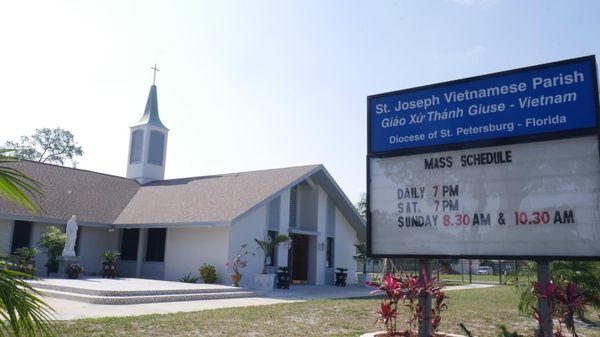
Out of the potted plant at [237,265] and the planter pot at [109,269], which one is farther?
the planter pot at [109,269]

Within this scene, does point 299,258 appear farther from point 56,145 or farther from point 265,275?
point 56,145

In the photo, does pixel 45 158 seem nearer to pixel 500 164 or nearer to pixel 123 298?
pixel 123 298

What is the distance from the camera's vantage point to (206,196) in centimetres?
2442

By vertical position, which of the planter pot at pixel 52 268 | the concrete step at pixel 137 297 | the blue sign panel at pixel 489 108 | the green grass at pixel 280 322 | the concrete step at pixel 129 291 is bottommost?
the green grass at pixel 280 322

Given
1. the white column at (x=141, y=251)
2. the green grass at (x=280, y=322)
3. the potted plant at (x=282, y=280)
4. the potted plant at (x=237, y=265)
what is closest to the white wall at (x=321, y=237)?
the potted plant at (x=282, y=280)

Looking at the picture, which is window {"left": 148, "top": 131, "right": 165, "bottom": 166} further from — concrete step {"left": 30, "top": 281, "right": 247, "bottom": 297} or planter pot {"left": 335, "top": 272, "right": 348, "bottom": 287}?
concrete step {"left": 30, "top": 281, "right": 247, "bottom": 297}

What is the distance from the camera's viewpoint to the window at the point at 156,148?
3091cm

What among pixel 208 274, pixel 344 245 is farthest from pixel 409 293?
pixel 344 245

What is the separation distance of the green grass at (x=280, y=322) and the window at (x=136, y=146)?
19263mm

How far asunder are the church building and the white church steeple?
0.43 feet

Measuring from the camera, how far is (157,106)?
31906 mm

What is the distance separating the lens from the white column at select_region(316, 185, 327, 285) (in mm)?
26219

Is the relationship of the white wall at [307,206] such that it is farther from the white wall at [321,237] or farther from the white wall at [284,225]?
the white wall at [284,225]

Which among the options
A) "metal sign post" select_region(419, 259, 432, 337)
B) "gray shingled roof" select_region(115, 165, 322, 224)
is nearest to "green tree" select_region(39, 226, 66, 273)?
Answer: "gray shingled roof" select_region(115, 165, 322, 224)
